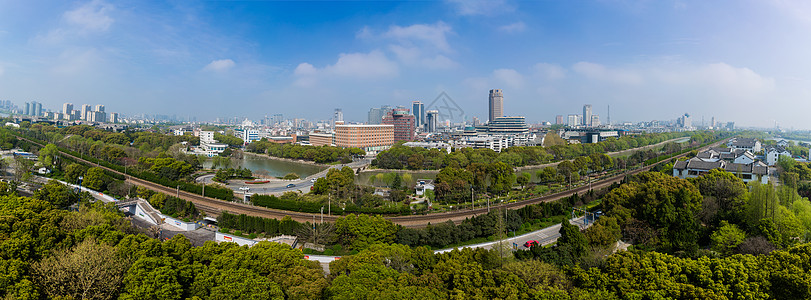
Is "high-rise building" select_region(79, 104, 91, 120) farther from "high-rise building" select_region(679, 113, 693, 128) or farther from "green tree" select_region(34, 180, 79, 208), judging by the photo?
"high-rise building" select_region(679, 113, 693, 128)

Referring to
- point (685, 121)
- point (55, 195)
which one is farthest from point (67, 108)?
point (685, 121)

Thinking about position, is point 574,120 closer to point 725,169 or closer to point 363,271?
point 725,169

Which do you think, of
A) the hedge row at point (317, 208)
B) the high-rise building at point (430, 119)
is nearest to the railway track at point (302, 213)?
the hedge row at point (317, 208)

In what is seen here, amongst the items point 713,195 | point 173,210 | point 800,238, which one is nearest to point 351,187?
point 173,210

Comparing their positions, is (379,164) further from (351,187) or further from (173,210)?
(173,210)

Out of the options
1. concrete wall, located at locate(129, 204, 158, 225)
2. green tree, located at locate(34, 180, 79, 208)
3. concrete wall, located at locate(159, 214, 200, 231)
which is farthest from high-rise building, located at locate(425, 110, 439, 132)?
green tree, located at locate(34, 180, 79, 208)
